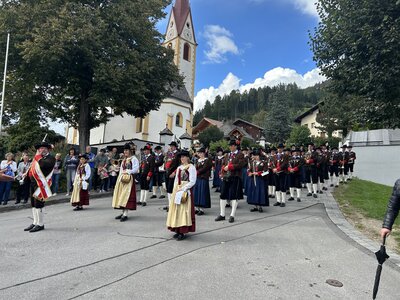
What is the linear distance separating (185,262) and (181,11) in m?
53.8

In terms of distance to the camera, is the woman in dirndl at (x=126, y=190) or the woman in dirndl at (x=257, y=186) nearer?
the woman in dirndl at (x=126, y=190)

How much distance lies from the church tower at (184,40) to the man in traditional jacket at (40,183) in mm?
41114

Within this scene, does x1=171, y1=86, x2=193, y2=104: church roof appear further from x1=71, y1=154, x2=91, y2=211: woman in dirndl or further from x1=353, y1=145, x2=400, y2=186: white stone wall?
x1=71, y1=154, x2=91, y2=211: woman in dirndl

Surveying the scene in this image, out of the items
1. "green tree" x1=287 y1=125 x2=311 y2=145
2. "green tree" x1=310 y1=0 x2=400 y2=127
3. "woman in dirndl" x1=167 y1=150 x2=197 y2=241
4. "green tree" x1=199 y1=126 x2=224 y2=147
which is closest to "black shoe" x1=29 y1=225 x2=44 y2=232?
"woman in dirndl" x1=167 y1=150 x2=197 y2=241

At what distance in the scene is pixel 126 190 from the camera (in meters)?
8.37

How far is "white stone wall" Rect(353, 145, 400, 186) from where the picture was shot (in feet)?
70.5

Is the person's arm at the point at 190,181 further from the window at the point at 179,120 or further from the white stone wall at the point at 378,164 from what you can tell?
the window at the point at 179,120

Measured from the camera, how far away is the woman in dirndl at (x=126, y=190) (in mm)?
8289

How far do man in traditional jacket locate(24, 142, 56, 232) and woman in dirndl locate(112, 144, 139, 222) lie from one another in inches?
66.7

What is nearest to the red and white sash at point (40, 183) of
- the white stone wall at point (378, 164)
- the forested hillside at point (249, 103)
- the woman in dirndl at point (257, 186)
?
the woman in dirndl at point (257, 186)

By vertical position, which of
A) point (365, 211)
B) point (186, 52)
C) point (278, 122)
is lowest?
point (365, 211)

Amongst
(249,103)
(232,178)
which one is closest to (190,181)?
(232,178)

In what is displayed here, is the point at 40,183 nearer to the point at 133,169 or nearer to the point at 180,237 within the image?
the point at 133,169

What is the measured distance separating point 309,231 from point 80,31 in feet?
43.4
